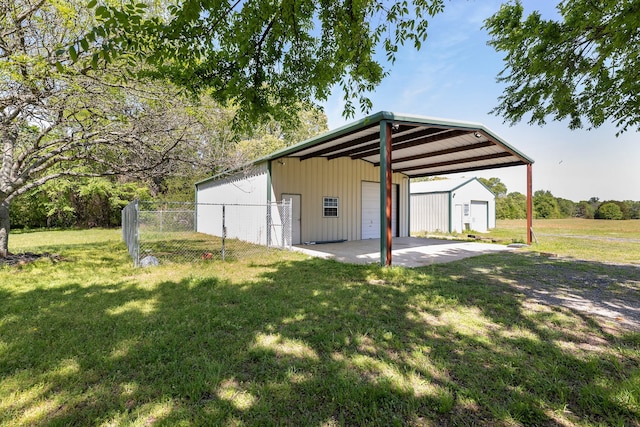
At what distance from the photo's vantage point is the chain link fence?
761 centimetres

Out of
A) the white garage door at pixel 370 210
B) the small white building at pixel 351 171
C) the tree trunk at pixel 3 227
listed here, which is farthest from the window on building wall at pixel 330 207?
the tree trunk at pixel 3 227

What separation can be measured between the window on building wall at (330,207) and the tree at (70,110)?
4.60 metres

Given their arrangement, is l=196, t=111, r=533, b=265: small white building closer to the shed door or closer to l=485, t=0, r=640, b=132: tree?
l=485, t=0, r=640, b=132: tree

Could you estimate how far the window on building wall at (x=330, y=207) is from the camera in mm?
11570

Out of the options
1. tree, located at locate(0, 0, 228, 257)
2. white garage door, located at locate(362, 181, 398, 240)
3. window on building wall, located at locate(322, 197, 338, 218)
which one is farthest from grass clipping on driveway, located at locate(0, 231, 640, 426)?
white garage door, located at locate(362, 181, 398, 240)

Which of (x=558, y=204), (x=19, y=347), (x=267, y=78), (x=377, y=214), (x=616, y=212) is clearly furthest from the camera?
(x=558, y=204)

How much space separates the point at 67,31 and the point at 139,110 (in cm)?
185

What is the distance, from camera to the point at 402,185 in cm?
1433

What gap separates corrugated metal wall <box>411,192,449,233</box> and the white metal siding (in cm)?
1052

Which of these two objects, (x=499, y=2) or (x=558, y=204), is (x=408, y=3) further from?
(x=558, y=204)

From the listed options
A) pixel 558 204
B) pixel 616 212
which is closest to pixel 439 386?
pixel 616 212

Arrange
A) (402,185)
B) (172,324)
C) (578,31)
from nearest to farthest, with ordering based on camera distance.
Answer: (172,324), (578,31), (402,185)

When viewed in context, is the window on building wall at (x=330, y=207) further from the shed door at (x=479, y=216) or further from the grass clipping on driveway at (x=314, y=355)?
the shed door at (x=479, y=216)

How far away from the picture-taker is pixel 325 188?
11555 mm
